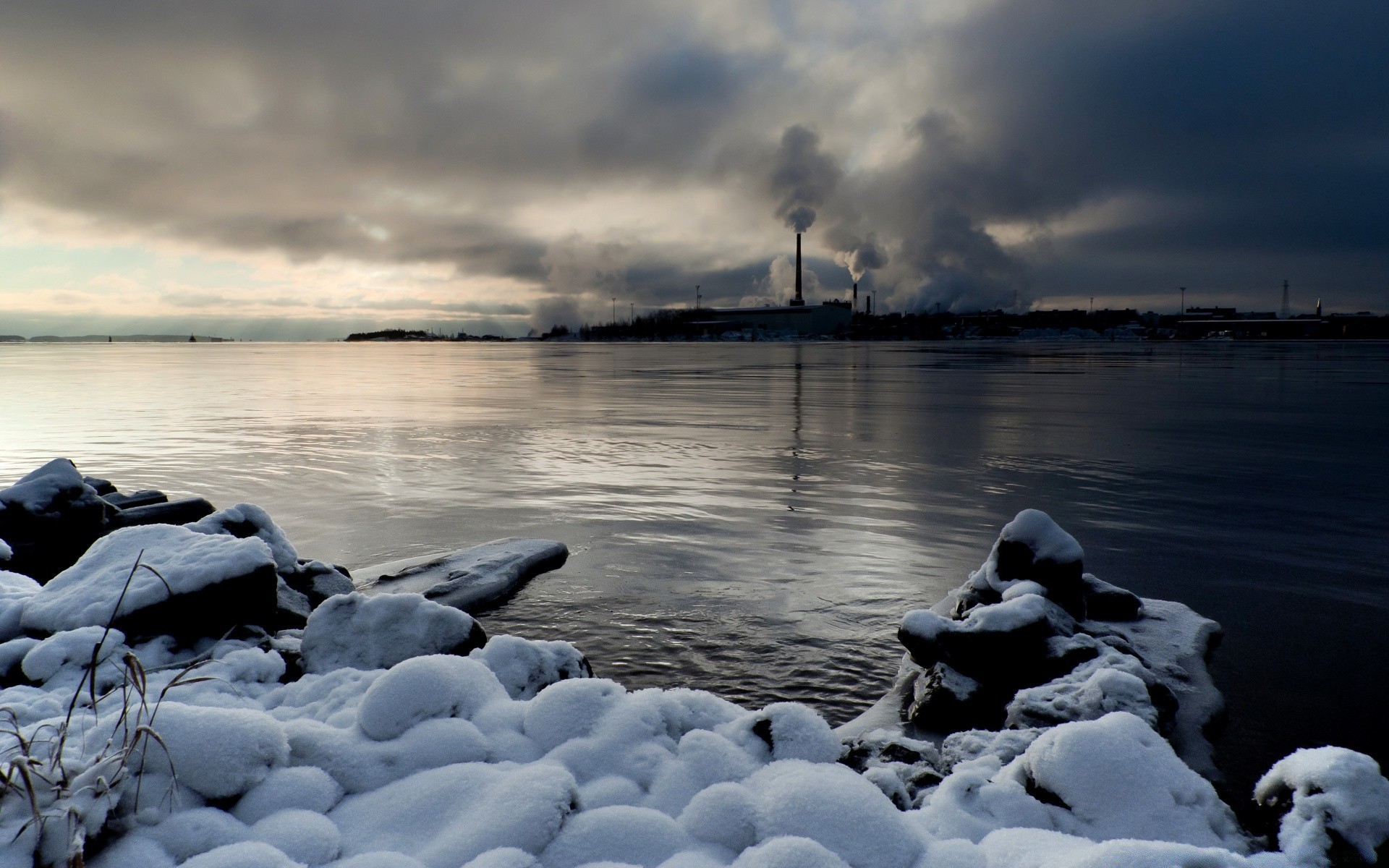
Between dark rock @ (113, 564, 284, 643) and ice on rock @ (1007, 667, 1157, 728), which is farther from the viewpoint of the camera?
dark rock @ (113, 564, 284, 643)

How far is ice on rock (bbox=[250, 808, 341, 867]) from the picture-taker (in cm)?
262

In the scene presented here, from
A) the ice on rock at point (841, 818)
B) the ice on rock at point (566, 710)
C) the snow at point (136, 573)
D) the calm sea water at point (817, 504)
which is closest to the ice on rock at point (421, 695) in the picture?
the ice on rock at point (566, 710)

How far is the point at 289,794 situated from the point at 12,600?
137 inches

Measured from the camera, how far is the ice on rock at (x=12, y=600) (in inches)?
183

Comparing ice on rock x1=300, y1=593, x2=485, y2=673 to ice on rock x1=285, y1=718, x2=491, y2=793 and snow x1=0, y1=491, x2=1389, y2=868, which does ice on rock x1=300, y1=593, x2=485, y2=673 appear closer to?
snow x1=0, y1=491, x2=1389, y2=868

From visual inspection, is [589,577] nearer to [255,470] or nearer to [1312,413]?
[255,470]

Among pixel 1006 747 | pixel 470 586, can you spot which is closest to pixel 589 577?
pixel 470 586

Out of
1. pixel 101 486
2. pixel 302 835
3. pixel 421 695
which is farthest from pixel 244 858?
pixel 101 486

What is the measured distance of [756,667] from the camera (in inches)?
202

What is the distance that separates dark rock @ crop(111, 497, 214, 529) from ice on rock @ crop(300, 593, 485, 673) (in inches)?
181

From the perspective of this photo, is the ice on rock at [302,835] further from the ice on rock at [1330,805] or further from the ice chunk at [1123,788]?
the ice on rock at [1330,805]

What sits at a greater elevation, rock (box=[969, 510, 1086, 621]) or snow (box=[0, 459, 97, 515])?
snow (box=[0, 459, 97, 515])

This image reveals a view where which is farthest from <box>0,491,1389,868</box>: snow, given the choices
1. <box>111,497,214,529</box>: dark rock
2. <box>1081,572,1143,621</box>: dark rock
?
<box>111,497,214,529</box>: dark rock

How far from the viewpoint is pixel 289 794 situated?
9.55 feet
